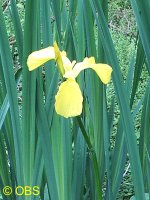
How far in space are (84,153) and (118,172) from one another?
0.27 feet

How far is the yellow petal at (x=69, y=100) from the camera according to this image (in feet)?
1.49

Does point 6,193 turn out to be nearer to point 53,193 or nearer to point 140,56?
point 53,193

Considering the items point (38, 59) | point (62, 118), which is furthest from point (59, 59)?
point (62, 118)

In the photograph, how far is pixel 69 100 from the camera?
1.49 feet

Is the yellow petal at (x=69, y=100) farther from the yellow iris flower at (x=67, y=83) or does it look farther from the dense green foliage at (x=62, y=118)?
the dense green foliage at (x=62, y=118)

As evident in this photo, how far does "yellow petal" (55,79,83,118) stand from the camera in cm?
45

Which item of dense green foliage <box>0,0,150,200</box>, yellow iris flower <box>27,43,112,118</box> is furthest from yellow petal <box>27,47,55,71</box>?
dense green foliage <box>0,0,150,200</box>

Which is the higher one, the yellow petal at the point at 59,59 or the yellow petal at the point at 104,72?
the yellow petal at the point at 59,59

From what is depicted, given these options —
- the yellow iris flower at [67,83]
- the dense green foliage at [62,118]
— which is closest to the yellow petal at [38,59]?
the yellow iris flower at [67,83]

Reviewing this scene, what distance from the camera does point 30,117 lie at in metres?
0.69

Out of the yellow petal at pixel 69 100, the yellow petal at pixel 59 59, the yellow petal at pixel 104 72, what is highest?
the yellow petal at pixel 59 59

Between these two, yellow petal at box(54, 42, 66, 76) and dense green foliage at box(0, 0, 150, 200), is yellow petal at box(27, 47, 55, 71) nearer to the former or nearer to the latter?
yellow petal at box(54, 42, 66, 76)

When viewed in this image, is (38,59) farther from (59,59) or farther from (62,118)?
(62,118)

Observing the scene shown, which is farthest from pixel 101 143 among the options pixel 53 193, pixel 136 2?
pixel 136 2
